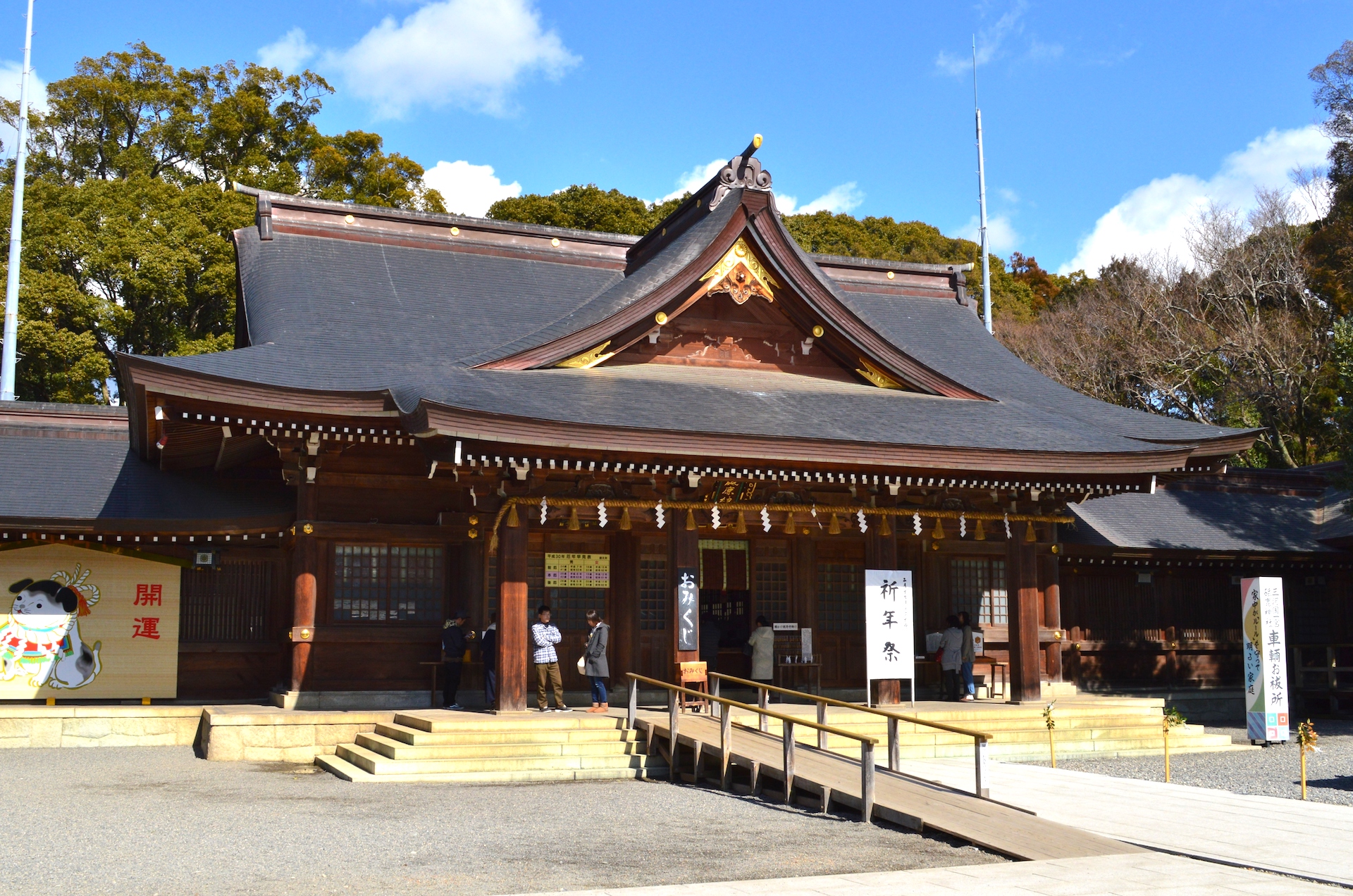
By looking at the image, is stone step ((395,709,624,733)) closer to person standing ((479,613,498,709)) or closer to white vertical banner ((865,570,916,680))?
person standing ((479,613,498,709))

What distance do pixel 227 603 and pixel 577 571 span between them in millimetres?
5310

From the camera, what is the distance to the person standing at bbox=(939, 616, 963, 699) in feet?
60.6

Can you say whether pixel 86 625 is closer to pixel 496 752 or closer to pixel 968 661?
pixel 496 752

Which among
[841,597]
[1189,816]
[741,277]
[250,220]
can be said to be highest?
[250,220]

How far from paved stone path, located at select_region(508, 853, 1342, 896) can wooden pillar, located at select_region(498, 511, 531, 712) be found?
7549 mm

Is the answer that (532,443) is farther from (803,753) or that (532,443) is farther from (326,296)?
(326,296)

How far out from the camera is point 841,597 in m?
18.8

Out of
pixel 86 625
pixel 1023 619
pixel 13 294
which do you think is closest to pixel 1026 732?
pixel 1023 619

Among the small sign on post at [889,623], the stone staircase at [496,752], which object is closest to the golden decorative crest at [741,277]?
the small sign on post at [889,623]

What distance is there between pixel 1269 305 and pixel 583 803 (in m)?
34.4

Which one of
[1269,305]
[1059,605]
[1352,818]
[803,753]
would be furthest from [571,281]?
[1269,305]

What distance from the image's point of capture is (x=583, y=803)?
11.5 meters

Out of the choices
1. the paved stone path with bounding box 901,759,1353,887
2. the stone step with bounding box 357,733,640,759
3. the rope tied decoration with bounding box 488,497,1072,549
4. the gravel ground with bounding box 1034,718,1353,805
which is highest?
the rope tied decoration with bounding box 488,497,1072,549

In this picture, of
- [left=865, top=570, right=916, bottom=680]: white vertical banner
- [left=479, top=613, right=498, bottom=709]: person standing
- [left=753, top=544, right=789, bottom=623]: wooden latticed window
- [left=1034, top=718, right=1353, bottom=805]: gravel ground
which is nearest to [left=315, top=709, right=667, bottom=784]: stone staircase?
[left=479, top=613, right=498, bottom=709]: person standing
